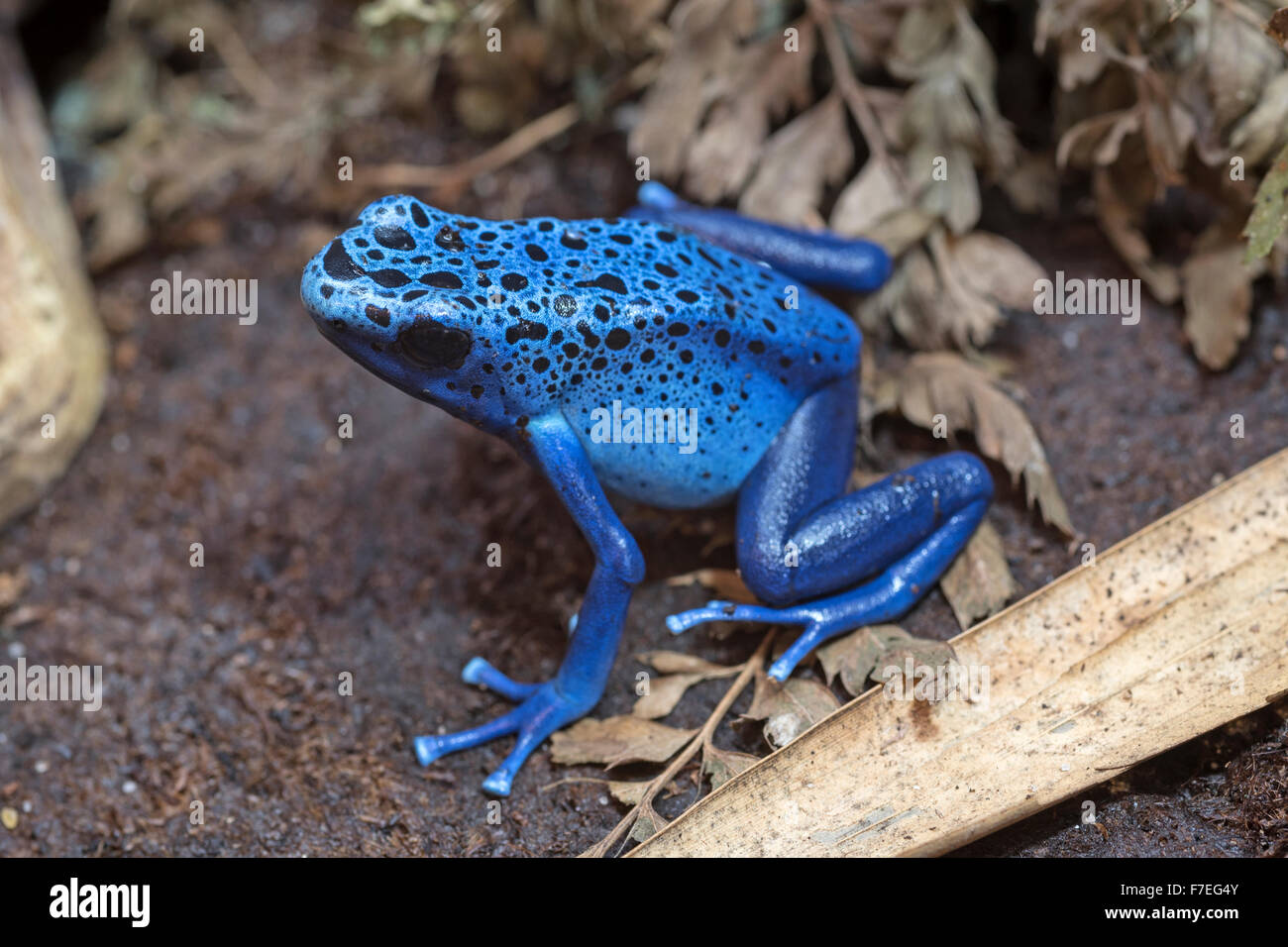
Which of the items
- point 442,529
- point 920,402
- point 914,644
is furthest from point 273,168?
point 914,644

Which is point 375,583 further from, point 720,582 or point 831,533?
point 831,533

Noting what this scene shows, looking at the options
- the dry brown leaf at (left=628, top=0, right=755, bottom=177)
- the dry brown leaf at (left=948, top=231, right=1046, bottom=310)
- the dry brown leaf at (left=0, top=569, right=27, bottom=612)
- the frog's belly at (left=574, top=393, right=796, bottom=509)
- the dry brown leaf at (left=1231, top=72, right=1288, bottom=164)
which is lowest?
the dry brown leaf at (left=0, top=569, right=27, bottom=612)

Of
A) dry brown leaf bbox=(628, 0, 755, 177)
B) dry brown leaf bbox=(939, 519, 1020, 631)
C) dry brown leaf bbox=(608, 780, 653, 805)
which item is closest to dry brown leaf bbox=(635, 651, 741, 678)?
dry brown leaf bbox=(608, 780, 653, 805)

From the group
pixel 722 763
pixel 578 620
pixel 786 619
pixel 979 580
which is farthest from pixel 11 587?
pixel 979 580

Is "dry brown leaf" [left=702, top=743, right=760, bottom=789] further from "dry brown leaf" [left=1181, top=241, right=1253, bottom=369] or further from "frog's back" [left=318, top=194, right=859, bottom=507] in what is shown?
"dry brown leaf" [left=1181, top=241, right=1253, bottom=369]

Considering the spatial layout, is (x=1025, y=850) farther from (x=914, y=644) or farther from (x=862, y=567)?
(x=862, y=567)
